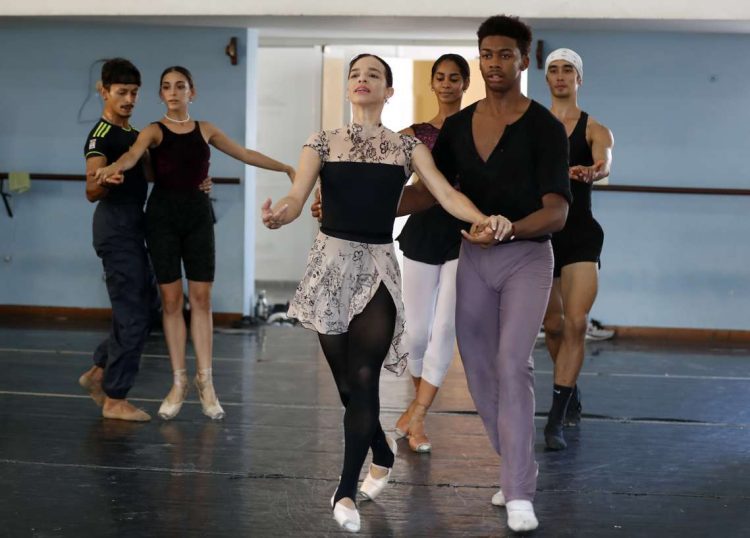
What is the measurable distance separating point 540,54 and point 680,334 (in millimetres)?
2400

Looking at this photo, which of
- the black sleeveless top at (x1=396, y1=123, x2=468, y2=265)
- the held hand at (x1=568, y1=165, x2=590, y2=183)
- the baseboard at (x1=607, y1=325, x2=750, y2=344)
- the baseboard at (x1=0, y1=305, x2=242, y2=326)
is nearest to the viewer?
the held hand at (x1=568, y1=165, x2=590, y2=183)

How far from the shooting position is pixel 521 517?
10.6 ft

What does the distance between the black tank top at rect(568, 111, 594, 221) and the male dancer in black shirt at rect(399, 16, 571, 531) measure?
1.16 metres

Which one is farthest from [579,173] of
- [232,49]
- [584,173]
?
[232,49]

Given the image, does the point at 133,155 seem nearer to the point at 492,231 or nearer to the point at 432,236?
the point at 432,236

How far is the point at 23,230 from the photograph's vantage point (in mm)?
8594

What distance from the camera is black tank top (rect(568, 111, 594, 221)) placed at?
4516mm

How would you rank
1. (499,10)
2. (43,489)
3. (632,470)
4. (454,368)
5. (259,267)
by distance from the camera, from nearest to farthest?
(43,489)
(632,470)
(454,368)
(499,10)
(259,267)

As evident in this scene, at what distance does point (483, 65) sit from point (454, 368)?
3651mm

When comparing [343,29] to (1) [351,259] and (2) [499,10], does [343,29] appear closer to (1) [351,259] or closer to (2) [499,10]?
(2) [499,10]

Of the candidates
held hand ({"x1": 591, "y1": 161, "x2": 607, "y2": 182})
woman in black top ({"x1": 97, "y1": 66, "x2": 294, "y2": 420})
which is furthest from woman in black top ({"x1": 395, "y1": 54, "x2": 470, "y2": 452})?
woman in black top ({"x1": 97, "y1": 66, "x2": 294, "y2": 420})

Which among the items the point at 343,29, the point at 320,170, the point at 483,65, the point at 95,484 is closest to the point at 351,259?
the point at 320,170

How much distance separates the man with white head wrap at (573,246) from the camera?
4457 mm

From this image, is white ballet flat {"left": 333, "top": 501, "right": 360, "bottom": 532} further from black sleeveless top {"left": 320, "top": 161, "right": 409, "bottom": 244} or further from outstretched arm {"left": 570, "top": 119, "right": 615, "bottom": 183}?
outstretched arm {"left": 570, "top": 119, "right": 615, "bottom": 183}
